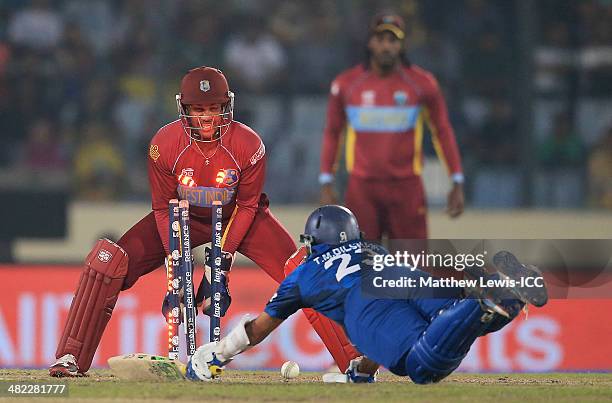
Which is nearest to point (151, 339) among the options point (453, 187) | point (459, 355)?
point (453, 187)

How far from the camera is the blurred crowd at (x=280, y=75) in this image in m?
13.3

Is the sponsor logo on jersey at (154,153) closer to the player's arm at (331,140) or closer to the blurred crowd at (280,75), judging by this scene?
the player's arm at (331,140)

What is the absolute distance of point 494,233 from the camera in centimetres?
1311

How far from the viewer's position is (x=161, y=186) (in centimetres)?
815

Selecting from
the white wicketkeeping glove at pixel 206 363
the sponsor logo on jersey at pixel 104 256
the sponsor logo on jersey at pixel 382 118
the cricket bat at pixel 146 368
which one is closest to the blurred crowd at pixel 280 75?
the sponsor logo on jersey at pixel 382 118

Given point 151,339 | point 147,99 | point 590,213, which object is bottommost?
point 151,339

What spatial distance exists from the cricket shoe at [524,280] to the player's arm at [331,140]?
4.94 m

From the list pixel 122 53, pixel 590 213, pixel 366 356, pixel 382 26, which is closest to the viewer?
pixel 366 356

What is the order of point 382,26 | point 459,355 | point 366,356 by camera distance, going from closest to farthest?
point 459,355 → point 366,356 → point 382,26

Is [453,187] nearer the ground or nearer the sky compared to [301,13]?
nearer the ground

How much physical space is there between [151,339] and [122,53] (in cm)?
344

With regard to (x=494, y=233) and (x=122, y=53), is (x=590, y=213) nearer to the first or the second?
(x=494, y=233)

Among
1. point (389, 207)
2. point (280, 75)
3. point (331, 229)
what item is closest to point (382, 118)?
point (389, 207)

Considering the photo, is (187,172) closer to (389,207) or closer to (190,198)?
(190,198)
